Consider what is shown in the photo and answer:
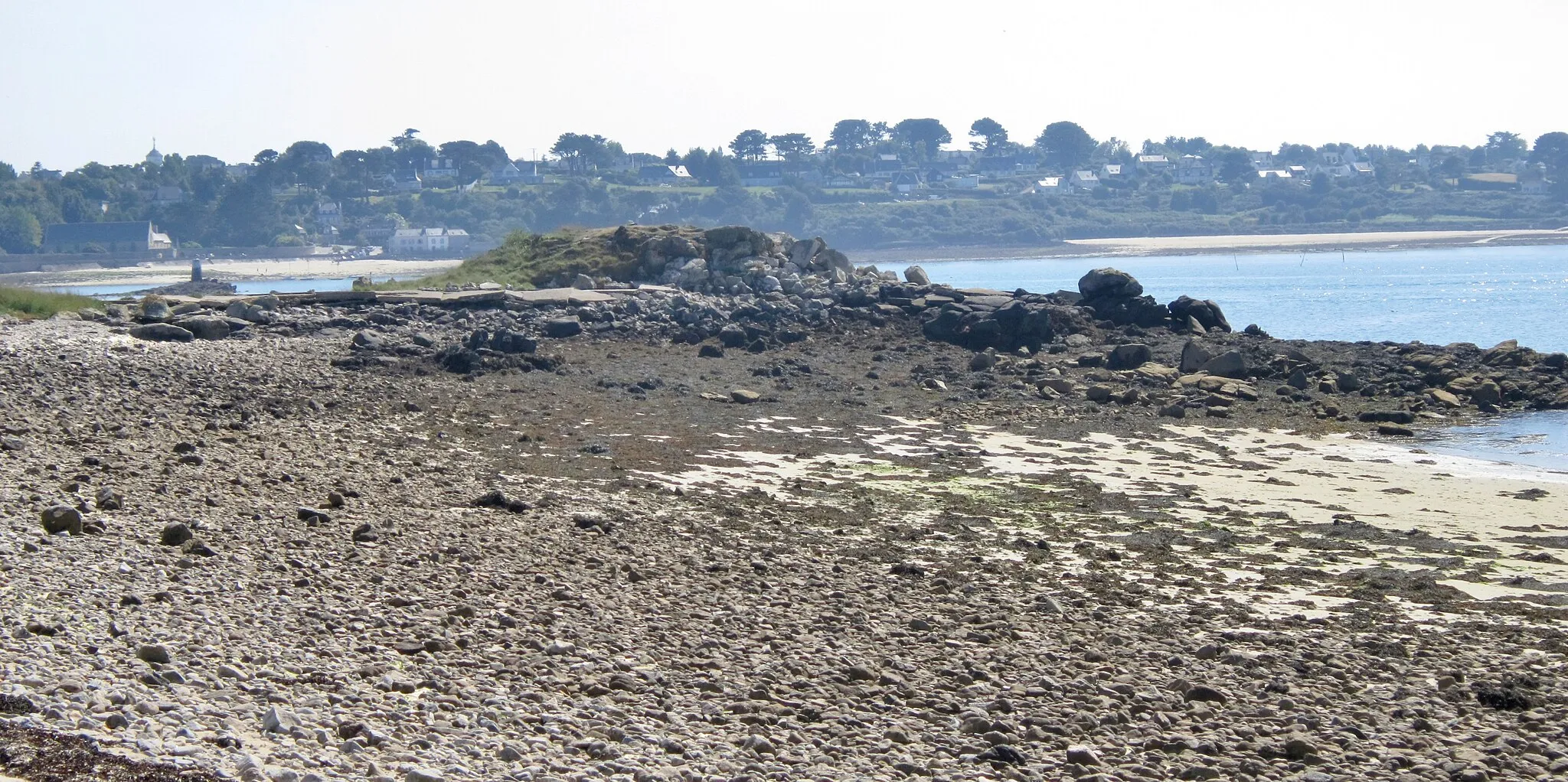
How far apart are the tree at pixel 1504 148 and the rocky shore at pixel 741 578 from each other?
16971 cm

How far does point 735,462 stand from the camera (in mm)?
16078

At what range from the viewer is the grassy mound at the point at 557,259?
3662cm

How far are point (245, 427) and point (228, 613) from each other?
303 inches

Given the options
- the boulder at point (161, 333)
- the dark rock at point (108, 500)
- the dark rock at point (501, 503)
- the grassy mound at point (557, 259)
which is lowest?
the dark rock at point (501, 503)

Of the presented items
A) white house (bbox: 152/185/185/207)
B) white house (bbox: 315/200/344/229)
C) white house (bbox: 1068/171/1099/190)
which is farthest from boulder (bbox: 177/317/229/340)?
white house (bbox: 1068/171/1099/190)

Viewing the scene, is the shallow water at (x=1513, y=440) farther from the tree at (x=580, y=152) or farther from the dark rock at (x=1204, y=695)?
the tree at (x=580, y=152)

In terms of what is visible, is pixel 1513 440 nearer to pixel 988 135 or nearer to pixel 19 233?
pixel 19 233

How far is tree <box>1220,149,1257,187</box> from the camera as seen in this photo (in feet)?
500

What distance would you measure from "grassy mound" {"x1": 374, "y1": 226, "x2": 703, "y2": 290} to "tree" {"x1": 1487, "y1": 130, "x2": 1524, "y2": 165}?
158 metres

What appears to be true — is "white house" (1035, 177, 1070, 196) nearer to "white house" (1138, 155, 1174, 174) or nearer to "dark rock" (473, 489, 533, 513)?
"white house" (1138, 155, 1174, 174)

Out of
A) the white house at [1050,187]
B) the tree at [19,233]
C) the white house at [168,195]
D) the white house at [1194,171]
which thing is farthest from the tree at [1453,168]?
the tree at [19,233]

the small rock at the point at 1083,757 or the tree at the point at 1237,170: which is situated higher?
the tree at the point at 1237,170

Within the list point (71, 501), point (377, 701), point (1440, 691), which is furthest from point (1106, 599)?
point (71, 501)

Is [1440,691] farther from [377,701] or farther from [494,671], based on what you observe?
[377,701]
